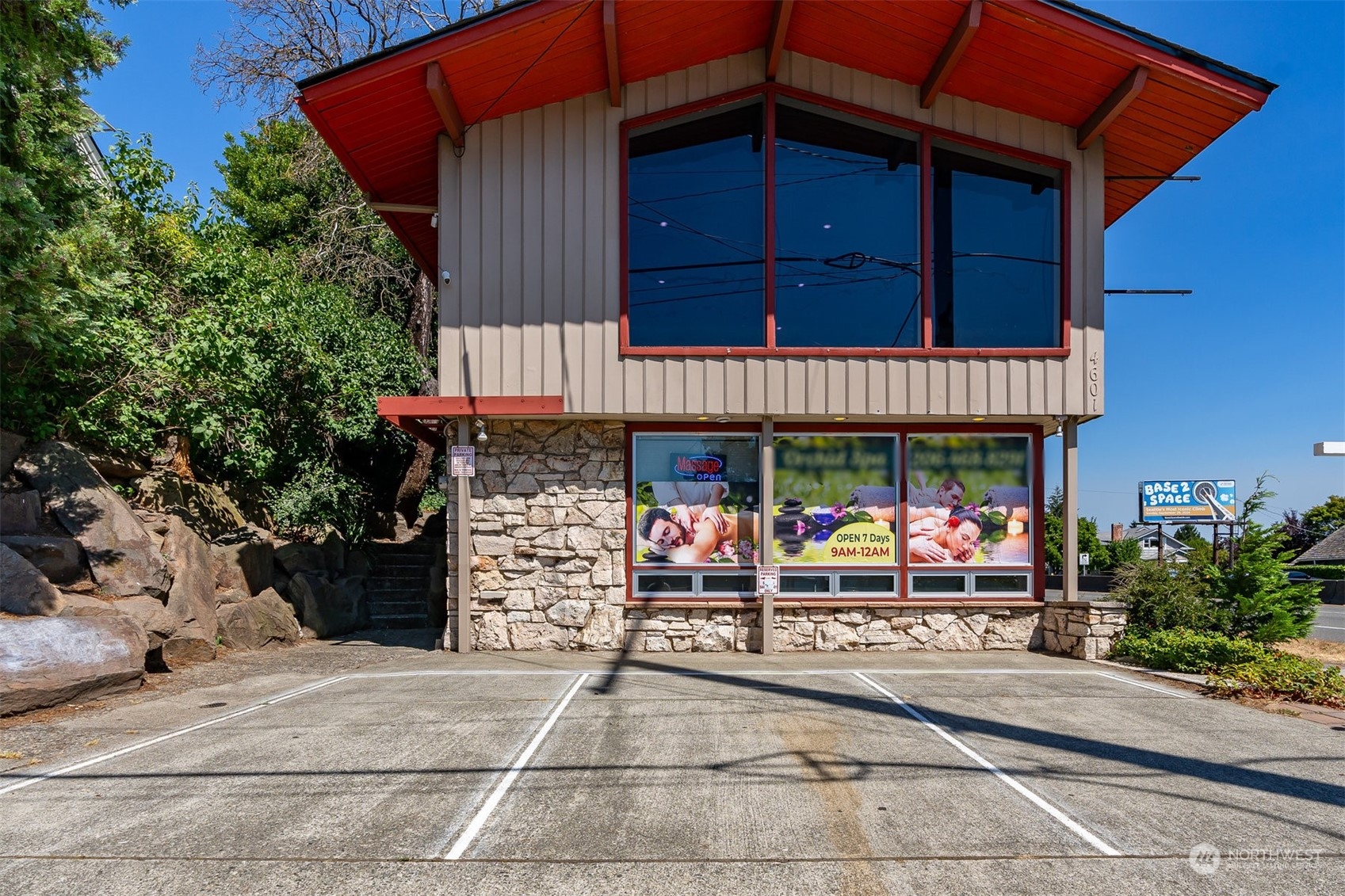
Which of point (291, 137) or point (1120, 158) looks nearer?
point (1120, 158)

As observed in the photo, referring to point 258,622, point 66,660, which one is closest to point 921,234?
point 258,622

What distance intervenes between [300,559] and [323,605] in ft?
3.67

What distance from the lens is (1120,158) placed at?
11.3 metres

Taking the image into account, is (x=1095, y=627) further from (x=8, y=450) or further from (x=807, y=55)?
(x=8, y=450)

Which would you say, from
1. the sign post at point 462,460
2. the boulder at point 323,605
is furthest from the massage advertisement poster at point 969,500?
the boulder at point 323,605

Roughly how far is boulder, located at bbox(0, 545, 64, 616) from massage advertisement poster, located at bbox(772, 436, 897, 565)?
822 cm

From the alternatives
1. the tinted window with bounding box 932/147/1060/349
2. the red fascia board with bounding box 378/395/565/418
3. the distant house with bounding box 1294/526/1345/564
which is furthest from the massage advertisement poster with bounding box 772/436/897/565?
the distant house with bounding box 1294/526/1345/564

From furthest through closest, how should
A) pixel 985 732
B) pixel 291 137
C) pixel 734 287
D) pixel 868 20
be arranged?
1. pixel 291 137
2. pixel 734 287
3. pixel 868 20
4. pixel 985 732

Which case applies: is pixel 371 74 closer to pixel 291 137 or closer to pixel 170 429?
pixel 170 429

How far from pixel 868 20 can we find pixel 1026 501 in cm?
659

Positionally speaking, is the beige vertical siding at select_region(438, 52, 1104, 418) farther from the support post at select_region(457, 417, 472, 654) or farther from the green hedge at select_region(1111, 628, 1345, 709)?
the green hedge at select_region(1111, 628, 1345, 709)

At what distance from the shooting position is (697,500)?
36.2ft

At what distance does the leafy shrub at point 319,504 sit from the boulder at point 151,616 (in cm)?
476

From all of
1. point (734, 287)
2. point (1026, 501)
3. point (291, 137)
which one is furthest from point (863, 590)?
point (291, 137)
